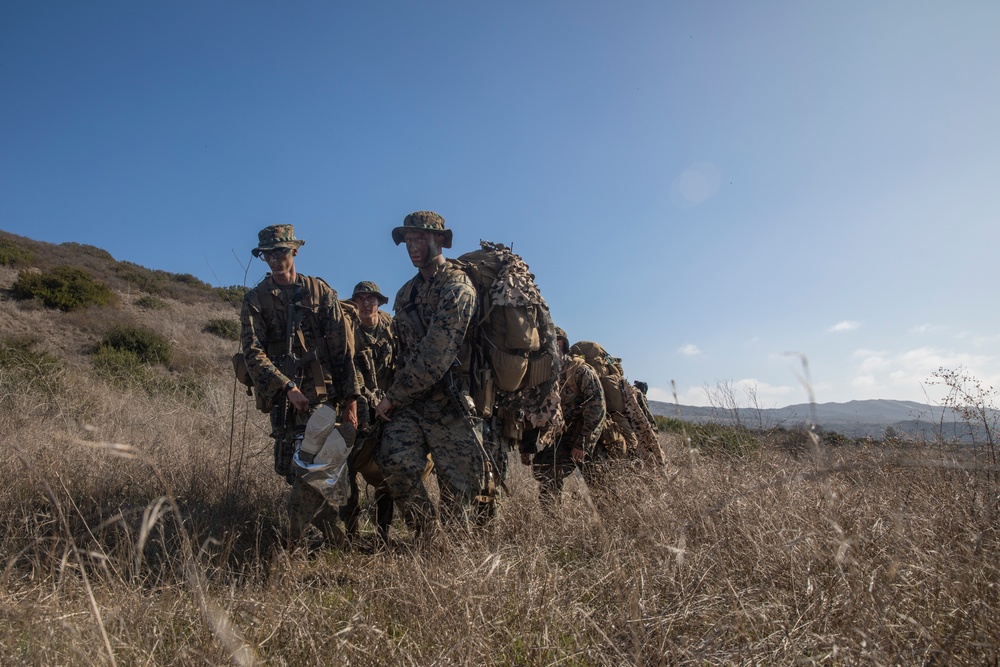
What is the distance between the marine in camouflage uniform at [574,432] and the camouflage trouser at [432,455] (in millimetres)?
980

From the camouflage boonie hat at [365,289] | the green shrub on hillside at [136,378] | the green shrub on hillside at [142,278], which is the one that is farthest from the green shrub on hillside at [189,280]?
the camouflage boonie hat at [365,289]

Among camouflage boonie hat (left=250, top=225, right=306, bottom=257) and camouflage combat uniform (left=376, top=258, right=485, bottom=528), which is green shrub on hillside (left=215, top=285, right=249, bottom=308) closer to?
camouflage boonie hat (left=250, top=225, right=306, bottom=257)

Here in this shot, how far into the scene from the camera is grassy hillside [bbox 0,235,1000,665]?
1906 mm

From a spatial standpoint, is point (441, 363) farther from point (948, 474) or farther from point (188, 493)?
point (948, 474)

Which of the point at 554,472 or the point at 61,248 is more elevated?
the point at 61,248

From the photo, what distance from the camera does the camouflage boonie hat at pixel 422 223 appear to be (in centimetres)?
378

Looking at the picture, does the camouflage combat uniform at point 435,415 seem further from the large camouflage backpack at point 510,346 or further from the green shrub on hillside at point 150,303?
the green shrub on hillside at point 150,303

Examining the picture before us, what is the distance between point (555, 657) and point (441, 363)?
180 cm

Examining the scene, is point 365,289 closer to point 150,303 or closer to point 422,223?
point 422,223

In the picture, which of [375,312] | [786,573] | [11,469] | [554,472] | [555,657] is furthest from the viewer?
[375,312]

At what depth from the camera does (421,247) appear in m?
3.82

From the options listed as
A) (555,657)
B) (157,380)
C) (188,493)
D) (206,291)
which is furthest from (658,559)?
(206,291)

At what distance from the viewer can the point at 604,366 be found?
5461 millimetres

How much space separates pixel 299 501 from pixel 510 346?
155 centimetres
